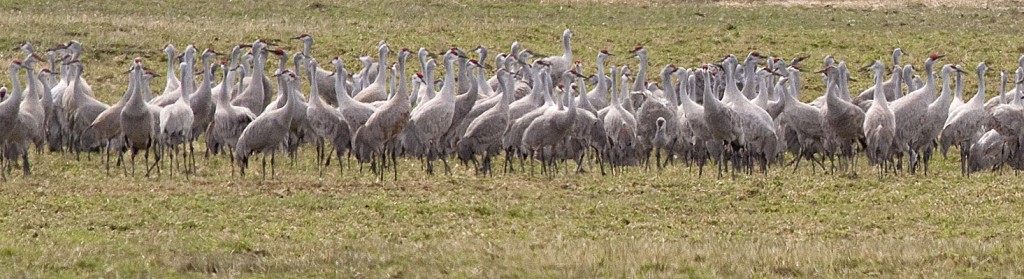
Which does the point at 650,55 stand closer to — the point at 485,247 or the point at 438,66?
the point at 438,66

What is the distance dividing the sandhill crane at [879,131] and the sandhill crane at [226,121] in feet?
24.9

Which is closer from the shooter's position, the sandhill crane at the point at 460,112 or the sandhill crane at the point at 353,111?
the sandhill crane at the point at 353,111

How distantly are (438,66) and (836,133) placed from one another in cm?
1303

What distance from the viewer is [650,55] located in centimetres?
3566

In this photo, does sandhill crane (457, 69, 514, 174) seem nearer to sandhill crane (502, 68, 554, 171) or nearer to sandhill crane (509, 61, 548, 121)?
sandhill crane (502, 68, 554, 171)

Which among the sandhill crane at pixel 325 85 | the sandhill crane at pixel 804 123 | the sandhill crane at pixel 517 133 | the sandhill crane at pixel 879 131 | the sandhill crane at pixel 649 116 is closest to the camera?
the sandhill crane at pixel 879 131

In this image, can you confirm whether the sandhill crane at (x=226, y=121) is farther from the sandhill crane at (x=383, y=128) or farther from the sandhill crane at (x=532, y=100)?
the sandhill crane at (x=532, y=100)

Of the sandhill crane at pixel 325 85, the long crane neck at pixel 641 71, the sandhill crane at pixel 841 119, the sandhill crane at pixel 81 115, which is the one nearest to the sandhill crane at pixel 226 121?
the sandhill crane at pixel 81 115

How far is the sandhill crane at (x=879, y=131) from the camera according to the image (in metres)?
21.4

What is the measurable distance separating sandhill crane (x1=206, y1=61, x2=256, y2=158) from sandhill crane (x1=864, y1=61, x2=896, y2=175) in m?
7.58

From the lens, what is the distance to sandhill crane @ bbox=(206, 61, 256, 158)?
22531mm

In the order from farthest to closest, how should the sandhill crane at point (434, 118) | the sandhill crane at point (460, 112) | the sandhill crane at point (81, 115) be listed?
the sandhill crane at point (460, 112), the sandhill crane at point (81, 115), the sandhill crane at point (434, 118)

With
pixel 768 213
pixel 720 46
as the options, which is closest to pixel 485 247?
pixel 768 213

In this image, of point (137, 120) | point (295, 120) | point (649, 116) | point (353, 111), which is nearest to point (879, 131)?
point (649, 116)
